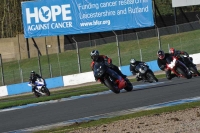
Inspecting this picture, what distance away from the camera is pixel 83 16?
43.8 meters

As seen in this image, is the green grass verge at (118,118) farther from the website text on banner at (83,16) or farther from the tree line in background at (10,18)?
the tree line in background at (10,18)

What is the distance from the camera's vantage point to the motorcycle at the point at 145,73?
23.9 m

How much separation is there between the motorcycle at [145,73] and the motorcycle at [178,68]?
47.4 inches

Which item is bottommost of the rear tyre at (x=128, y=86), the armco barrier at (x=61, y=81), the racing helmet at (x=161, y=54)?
the armco barrier at (x=61, y=81)

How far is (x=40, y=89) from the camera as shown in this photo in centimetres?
2898

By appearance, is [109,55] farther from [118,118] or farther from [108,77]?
[118,118]

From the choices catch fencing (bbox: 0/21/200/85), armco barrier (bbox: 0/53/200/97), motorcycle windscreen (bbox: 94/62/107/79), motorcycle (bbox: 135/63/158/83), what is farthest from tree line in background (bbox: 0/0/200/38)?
motorcycle windscreen (bbox: 94/62/107/79)

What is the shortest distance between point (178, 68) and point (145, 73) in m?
1.88

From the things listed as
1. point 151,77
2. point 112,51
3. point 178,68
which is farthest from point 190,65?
point 112,51

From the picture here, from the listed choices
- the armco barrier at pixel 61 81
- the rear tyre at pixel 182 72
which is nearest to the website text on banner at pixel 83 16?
the armco barrier at pixel 61 81

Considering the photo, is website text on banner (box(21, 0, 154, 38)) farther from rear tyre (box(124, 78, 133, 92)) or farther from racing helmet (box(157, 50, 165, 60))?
rear tyre (box(124, 78, 133, 92))

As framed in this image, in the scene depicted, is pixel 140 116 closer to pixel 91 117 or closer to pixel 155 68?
pixel 91 117

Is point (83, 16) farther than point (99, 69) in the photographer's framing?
Yes

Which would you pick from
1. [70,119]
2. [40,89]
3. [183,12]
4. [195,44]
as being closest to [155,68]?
[195,44]
